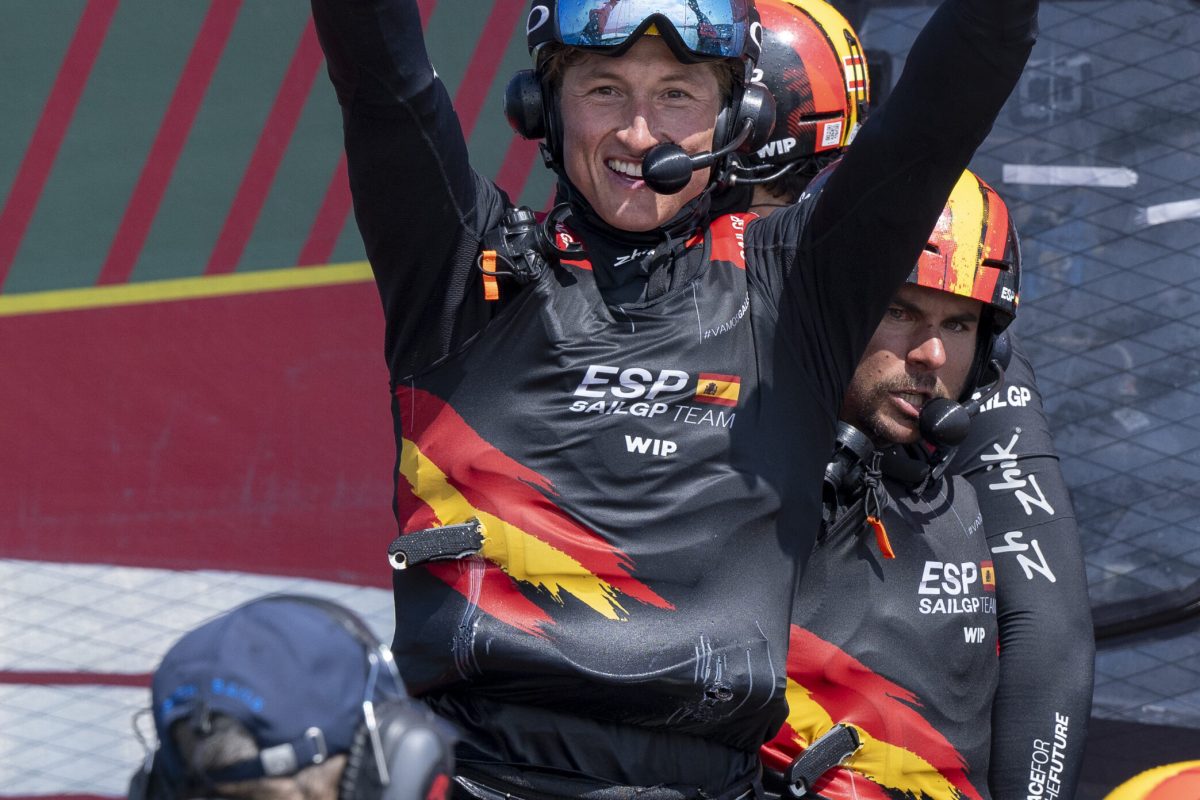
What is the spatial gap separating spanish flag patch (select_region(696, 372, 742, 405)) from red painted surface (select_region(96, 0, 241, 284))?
1972 mm

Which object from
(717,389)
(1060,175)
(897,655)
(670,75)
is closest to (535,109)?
(670,75)

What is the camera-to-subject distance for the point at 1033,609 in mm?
2898

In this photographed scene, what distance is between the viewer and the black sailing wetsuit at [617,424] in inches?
86.6

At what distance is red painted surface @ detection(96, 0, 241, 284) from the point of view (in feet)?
12.7

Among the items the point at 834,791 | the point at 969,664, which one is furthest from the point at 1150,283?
the point at 834,791

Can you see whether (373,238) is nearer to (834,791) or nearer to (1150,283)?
(834,791)

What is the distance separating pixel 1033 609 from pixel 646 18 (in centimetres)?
121

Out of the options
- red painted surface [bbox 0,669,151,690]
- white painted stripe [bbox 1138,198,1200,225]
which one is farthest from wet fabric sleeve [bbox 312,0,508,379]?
white painted stripe [bbox 1138,198,1200,225]

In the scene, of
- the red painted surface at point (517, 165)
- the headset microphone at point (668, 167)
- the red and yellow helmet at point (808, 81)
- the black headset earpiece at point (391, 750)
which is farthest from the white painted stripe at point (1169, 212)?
the black headset earpiece at point (391, 750)

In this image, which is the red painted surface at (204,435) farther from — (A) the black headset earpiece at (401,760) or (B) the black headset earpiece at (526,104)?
(A) the black headset earpiece at (401,760)

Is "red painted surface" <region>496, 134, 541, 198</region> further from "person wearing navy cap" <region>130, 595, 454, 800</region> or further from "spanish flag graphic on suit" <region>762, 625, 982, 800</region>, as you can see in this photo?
"person wearing navy cap" <region>130, 595, 454, 800</region>

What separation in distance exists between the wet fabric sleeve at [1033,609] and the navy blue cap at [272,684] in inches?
66.2

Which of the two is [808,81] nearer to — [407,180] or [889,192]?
[889,192]

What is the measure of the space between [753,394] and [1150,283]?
2017 millimetres
